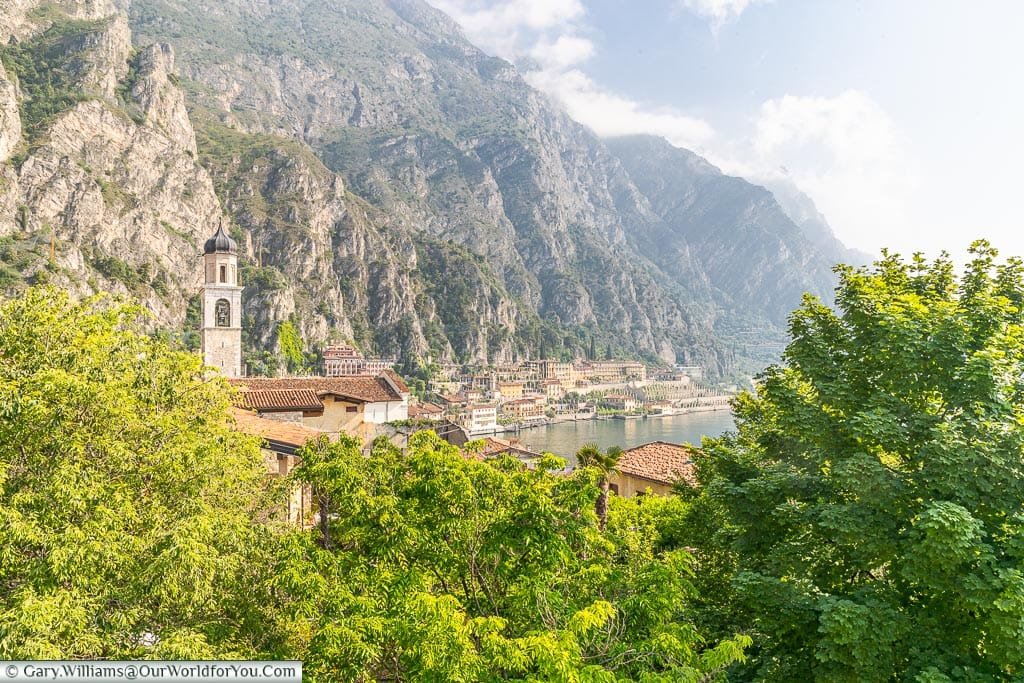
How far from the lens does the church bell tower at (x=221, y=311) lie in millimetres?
40812

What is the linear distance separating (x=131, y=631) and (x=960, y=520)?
33.9 ft

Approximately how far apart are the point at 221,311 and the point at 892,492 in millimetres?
44858

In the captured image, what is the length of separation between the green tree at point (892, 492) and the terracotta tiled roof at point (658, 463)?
13.9 m

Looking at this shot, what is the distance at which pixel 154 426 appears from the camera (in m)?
9.81

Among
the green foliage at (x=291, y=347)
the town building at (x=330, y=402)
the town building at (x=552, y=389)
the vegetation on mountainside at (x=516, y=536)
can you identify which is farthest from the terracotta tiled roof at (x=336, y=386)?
the town building at (x=552, y=389)

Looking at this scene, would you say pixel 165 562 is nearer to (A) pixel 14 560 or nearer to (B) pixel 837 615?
(A) pixel 14 560

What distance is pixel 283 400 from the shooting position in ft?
94.5

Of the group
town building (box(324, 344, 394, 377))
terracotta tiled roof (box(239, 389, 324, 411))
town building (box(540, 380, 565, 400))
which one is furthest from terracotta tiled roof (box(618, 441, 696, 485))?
town building (box(540, 380, 565, 400))

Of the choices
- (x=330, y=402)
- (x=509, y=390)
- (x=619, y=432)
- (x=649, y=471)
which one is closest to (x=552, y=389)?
(x=509, y=390)

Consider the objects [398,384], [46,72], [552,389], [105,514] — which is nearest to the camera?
[105,514]

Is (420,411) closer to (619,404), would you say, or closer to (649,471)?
(649,471)

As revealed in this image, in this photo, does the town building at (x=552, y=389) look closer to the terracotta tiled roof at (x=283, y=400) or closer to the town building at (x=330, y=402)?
the town building at (x=330, y=402)

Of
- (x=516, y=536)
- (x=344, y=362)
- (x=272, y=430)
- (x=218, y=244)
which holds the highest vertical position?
(x=218, y=244)

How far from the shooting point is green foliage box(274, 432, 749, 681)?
6.61m
